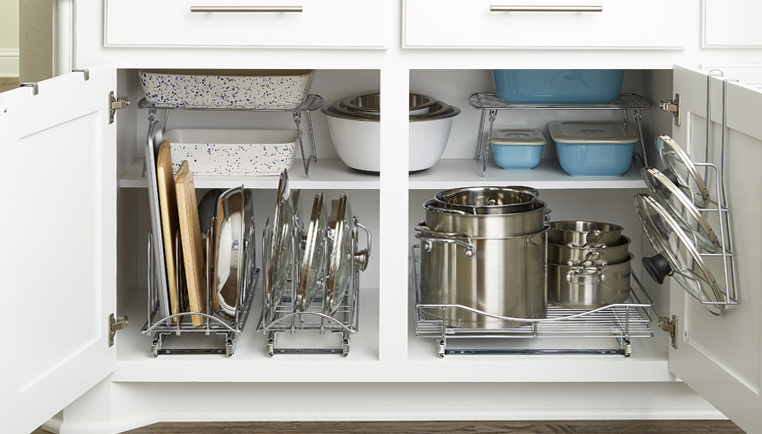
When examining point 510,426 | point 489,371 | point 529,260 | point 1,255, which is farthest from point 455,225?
point 1,255

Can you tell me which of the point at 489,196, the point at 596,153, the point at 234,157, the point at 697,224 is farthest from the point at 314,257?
the point at 697,224

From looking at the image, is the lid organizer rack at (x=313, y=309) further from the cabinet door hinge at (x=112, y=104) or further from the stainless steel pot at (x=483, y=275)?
the cabinet door hinge at (x=112, y=104)

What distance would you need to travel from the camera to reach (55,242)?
1321 millimetres

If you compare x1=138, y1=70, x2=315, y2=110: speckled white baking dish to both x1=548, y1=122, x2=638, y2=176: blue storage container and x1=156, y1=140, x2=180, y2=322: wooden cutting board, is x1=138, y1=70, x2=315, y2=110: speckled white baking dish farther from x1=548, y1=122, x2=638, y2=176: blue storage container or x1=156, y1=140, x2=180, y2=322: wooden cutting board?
x1=548, y1=122, x2=638, y2=176: blue storage container

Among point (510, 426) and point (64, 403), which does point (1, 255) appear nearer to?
point (64, 403)

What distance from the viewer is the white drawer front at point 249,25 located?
1.51 meters

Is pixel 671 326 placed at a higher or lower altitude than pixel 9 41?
lower

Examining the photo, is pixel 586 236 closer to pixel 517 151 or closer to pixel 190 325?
pixel 517 151

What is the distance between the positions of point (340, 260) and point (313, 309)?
172 millimetres

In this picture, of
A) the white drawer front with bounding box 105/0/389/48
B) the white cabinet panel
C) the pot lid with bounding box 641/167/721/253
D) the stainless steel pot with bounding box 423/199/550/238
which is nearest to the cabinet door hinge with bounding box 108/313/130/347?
the white drawer front with bounding box 105/0/389/48

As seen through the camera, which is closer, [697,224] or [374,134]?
[697,224]

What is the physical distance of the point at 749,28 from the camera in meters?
1.55

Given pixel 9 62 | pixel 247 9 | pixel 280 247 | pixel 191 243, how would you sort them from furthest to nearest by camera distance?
pixel 9 62 < pixel 280 247 < pixel 191 243 < pixel 247 9

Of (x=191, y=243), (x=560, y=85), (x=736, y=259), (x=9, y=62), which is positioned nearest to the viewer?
(x=736, y=259)
